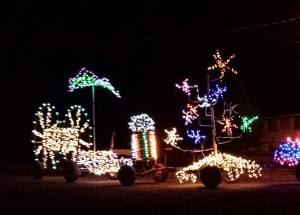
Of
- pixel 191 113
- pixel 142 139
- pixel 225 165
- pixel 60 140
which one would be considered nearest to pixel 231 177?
pixel 225 165

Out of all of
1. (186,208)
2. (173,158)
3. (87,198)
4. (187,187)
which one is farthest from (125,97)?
(186,208)

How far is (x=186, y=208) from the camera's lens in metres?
13.8

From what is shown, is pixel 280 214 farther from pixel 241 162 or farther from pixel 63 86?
pixel 63 86

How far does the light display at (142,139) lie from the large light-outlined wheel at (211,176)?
161 inches

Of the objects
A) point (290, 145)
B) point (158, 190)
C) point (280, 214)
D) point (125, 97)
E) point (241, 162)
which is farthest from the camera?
point (125, 97)

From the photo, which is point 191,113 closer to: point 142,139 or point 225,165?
point 225,165

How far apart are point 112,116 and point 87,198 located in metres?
25.5

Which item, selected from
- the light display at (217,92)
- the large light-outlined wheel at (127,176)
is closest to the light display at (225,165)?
the large light-outlined wheel at (127,176)

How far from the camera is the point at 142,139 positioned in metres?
23.5

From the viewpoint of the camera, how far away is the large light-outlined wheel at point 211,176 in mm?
19244

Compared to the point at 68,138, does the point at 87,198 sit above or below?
below

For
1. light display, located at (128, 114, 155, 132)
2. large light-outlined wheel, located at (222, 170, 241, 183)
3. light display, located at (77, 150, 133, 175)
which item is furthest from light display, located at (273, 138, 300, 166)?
light display, located at (77, 150, 133, 175)

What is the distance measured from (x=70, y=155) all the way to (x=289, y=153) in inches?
337

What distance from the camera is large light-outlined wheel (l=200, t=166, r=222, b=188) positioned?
63.1 feet
